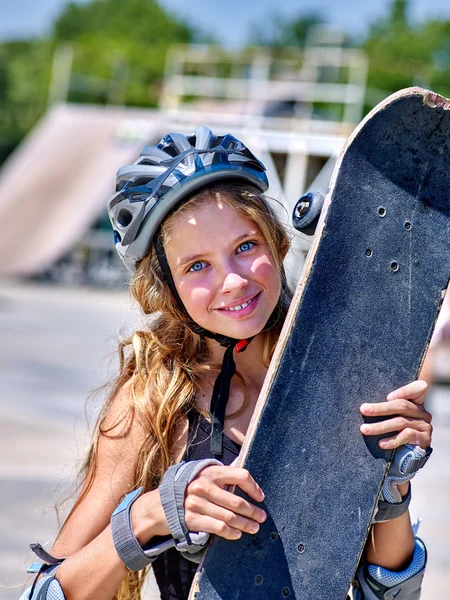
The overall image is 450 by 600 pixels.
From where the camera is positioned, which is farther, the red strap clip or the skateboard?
the red strap clip

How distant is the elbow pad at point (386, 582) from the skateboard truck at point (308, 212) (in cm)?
76

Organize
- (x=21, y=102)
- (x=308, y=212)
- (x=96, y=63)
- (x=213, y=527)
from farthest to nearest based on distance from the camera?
(x=21, y=102) → (x=96, y=63) → (x=308, y=212) → (x=213, y=527)

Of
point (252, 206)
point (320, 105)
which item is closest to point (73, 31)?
point (320, 105)

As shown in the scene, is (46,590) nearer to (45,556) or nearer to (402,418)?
(45,556)

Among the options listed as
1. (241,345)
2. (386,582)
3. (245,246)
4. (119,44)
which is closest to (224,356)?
(241,345)

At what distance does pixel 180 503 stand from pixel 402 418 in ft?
1.55

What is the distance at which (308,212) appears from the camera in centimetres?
192

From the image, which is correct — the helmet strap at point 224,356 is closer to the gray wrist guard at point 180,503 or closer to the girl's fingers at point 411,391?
the gray wrist guard at point 180,503

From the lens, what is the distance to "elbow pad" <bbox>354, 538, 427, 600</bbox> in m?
2.03

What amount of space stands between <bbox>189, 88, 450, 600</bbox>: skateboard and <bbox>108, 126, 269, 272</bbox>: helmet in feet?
1.16

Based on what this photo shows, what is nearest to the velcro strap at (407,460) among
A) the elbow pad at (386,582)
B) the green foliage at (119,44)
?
the elbow pad at (386,582)

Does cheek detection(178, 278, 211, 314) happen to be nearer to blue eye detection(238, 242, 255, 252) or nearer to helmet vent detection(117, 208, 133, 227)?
blue eye detection(238, 242, 255, 252)

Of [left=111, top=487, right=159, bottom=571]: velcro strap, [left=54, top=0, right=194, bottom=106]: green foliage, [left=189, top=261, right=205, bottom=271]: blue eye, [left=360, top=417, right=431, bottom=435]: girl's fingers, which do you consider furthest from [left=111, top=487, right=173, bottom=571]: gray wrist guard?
[left=54, top=0, right=194, bottom=106]: green foliage

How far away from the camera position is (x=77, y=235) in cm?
2500
